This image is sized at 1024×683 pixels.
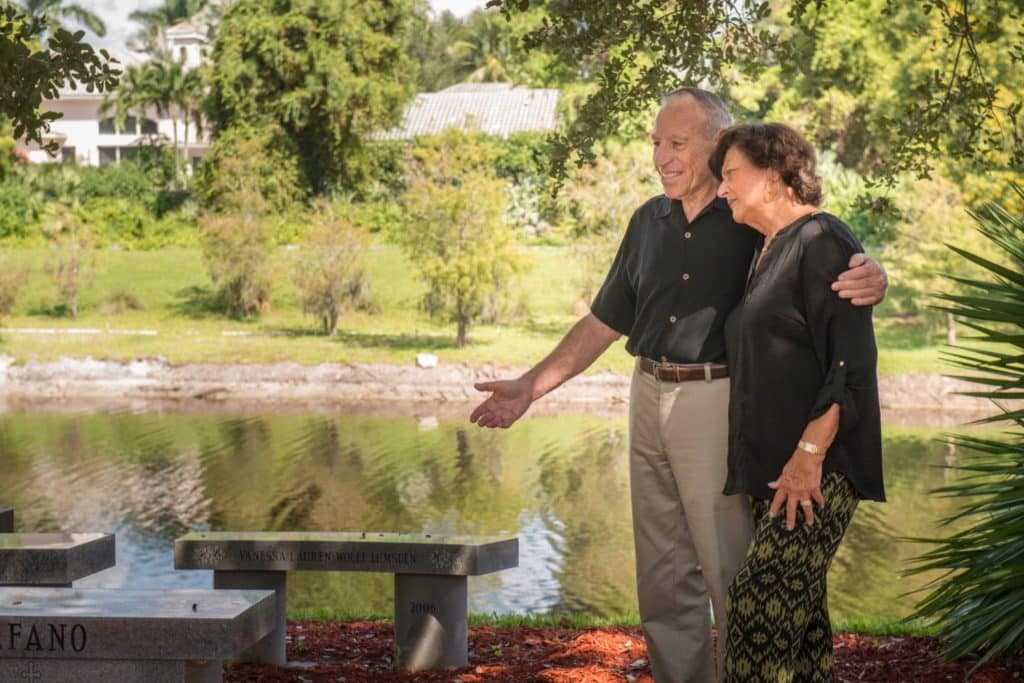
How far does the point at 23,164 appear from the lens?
3347 cm

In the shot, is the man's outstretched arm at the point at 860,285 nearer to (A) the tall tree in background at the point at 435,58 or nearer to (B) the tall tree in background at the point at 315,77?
(B) the tall tree in background at the point at 315,77

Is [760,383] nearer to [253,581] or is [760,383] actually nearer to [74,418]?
[253,581]

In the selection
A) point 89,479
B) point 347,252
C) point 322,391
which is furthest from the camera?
point 347,252

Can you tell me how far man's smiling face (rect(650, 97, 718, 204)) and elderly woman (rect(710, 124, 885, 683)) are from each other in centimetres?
36

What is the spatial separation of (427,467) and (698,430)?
11.9 metres

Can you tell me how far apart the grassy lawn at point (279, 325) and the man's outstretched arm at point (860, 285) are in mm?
18028

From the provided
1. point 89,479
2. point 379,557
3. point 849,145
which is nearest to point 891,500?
point 89,479

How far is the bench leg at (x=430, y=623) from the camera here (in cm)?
496

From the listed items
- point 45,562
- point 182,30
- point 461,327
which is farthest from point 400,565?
point 182,30

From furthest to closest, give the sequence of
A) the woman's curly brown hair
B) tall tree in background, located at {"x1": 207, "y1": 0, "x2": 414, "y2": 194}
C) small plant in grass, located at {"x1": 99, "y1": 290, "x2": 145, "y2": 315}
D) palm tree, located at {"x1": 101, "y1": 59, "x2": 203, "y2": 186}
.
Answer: palm tree, located at {"x1": 101, "y1": 59, "x2": 203, "y2": 186}, tall tree in background, located at {"x1": 207, "y1": 0, "x2": 414, "y2": 194}, small plant in grass, located at {"x1": 99, "y1": 290, "x2": 145, "y2": 315}, the woman's curly brown hair

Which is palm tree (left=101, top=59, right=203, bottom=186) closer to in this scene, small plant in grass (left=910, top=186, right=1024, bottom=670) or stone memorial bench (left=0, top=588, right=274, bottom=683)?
small plant in grass (left=910, top=186, right=1024, bottom=670)

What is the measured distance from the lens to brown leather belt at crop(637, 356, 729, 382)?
347cm

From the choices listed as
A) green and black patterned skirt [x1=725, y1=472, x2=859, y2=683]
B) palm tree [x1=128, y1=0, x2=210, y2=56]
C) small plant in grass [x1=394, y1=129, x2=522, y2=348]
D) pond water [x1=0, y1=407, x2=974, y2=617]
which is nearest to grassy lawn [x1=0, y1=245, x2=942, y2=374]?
small plant in grass [x1=394, y1=129, x2=522, y2=348]

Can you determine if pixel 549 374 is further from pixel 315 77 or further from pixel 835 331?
pixel 315 77
